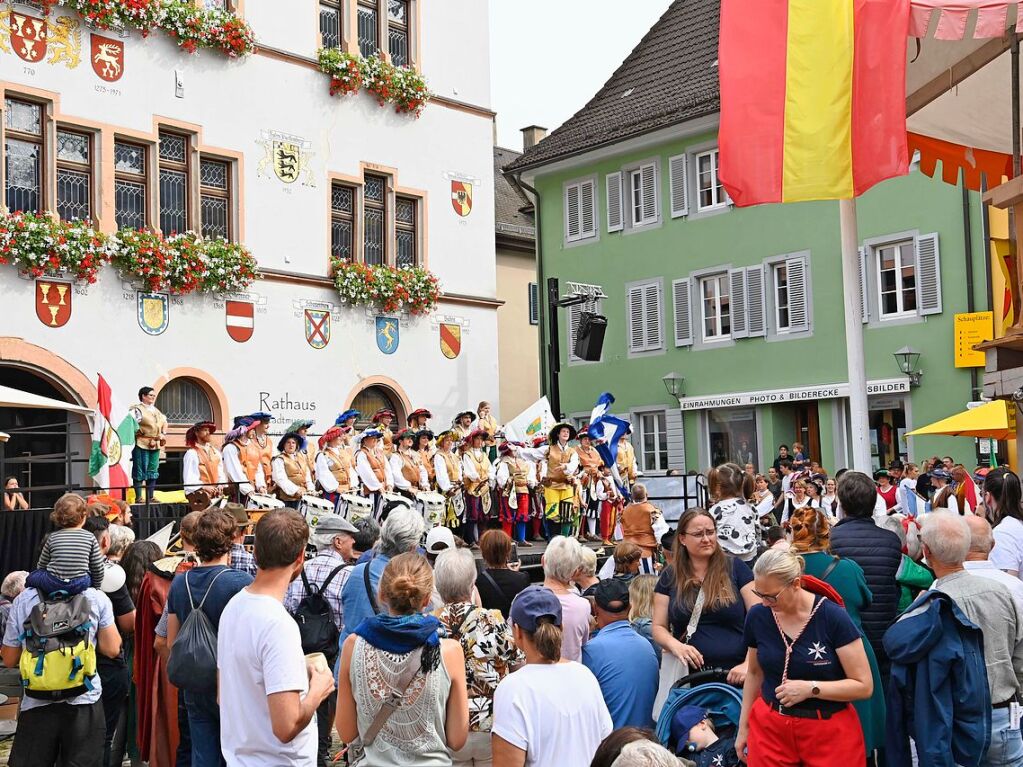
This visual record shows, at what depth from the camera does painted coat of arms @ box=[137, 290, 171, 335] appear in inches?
766

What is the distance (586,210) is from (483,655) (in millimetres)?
27265

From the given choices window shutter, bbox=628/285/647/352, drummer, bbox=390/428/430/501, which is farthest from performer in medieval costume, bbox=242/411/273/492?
window shutter, bbox=628/285/647/352

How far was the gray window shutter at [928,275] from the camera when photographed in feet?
81.8

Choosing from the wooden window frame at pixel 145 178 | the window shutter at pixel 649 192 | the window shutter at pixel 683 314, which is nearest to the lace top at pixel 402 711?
the wooden window frame at pixel 145 178

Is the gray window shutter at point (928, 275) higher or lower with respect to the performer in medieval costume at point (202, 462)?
higher

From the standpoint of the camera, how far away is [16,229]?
1753cm

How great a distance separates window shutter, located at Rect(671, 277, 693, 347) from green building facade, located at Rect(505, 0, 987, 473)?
0.03m

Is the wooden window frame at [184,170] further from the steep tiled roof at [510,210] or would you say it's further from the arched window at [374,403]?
the steep tiled roof at [510,210]

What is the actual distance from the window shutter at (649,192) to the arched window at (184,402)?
13.4m

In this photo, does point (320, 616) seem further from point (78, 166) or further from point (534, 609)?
point (78, 166)

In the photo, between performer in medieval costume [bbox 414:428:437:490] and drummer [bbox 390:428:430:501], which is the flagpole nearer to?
drummer [bbox 390:428:430:501]

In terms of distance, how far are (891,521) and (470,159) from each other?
61.5ft

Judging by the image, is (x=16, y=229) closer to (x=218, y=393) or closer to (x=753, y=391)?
(x=218, y=393)

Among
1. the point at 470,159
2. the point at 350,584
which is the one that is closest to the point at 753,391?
the point at 470,159
